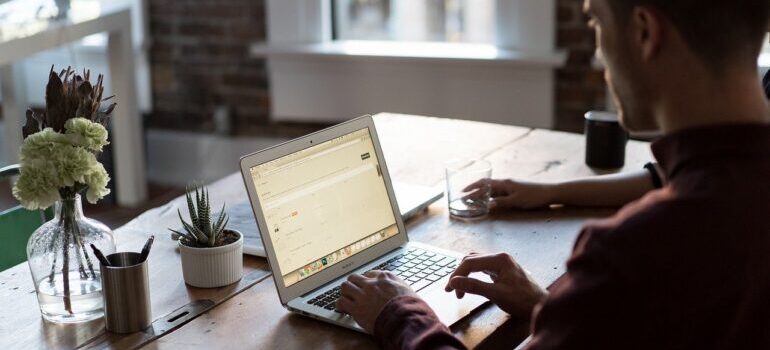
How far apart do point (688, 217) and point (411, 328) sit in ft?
1.67

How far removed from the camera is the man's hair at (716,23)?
1.12 meters

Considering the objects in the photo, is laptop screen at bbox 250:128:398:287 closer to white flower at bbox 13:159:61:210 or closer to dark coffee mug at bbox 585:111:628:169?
white flower at bbox 13:159:61:210

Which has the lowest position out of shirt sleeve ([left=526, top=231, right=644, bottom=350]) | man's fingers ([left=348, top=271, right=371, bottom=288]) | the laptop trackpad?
the laptop trackpad

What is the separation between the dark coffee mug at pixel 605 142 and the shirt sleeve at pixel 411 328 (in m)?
0.99

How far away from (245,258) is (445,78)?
2158 mm

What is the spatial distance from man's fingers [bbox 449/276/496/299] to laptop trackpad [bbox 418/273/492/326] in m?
0.02

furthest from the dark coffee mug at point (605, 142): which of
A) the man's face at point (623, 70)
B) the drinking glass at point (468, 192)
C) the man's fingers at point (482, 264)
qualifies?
the man's face at point (623, 70)

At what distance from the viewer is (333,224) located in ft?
5.81

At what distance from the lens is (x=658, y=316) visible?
3.68 feet

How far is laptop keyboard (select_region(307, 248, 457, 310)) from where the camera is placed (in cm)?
171

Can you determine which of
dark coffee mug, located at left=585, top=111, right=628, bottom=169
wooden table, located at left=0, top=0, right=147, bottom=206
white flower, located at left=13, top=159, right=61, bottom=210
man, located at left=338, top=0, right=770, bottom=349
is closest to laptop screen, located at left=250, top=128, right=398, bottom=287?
white flower, located at left=13, top=159, right=61, bottom=210

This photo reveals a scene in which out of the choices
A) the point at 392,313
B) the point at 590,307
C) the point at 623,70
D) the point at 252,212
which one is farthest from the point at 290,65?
the point at 590,307

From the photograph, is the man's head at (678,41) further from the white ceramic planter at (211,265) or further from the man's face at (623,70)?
the white ceramic planter at (211,265)

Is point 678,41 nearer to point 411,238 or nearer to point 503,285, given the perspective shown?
point 503,285
